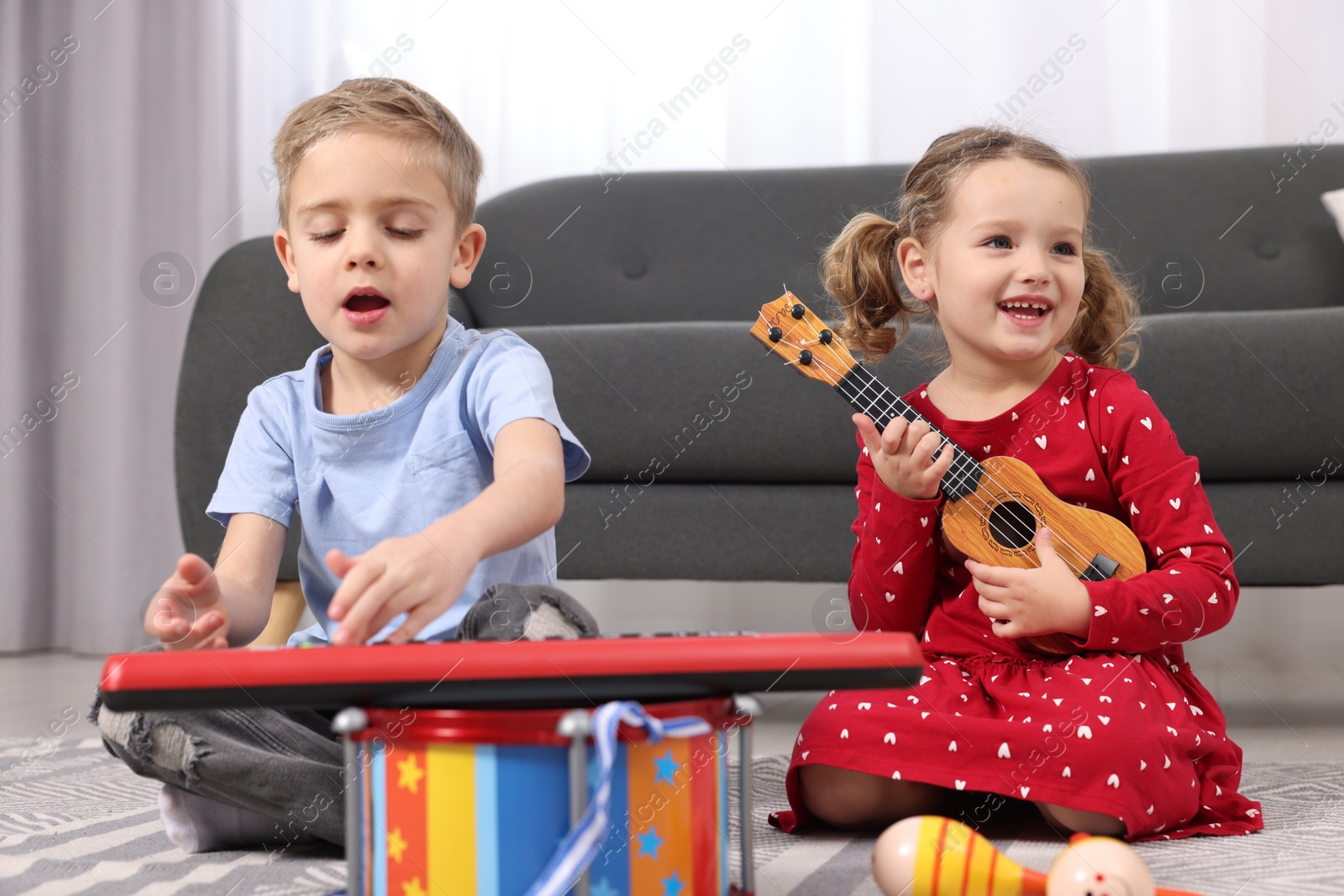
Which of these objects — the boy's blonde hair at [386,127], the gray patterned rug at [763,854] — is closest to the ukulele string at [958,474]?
the gray patterned rug at [763,854]

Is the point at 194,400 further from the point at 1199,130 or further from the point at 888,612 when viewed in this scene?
the point at 1199,130

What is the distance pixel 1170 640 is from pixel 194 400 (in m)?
1.29

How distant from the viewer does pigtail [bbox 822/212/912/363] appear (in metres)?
1.24

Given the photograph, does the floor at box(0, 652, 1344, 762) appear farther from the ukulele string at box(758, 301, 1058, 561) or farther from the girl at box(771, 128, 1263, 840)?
the ukulele string at box(758, 301, 1058, 561)

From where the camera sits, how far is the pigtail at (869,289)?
124cm

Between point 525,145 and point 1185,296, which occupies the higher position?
point 525,145

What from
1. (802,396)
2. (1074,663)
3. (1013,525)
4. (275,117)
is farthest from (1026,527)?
(275,117)

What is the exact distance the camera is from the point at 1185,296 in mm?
2135

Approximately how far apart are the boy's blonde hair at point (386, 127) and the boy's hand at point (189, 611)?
351 mm

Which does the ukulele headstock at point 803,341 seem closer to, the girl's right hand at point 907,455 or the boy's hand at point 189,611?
the girl's right hand at point 907,455

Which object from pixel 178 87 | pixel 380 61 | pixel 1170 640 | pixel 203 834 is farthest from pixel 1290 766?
pixel 178 87

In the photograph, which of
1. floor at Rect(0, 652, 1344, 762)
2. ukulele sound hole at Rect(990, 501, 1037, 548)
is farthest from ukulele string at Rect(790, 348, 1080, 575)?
floor at Rect(0, 652, 1344, 762)

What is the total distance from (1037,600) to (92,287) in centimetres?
222

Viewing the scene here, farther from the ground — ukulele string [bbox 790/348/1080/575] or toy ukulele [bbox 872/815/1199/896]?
ukulele string [bbox 790/348/1080/575]
